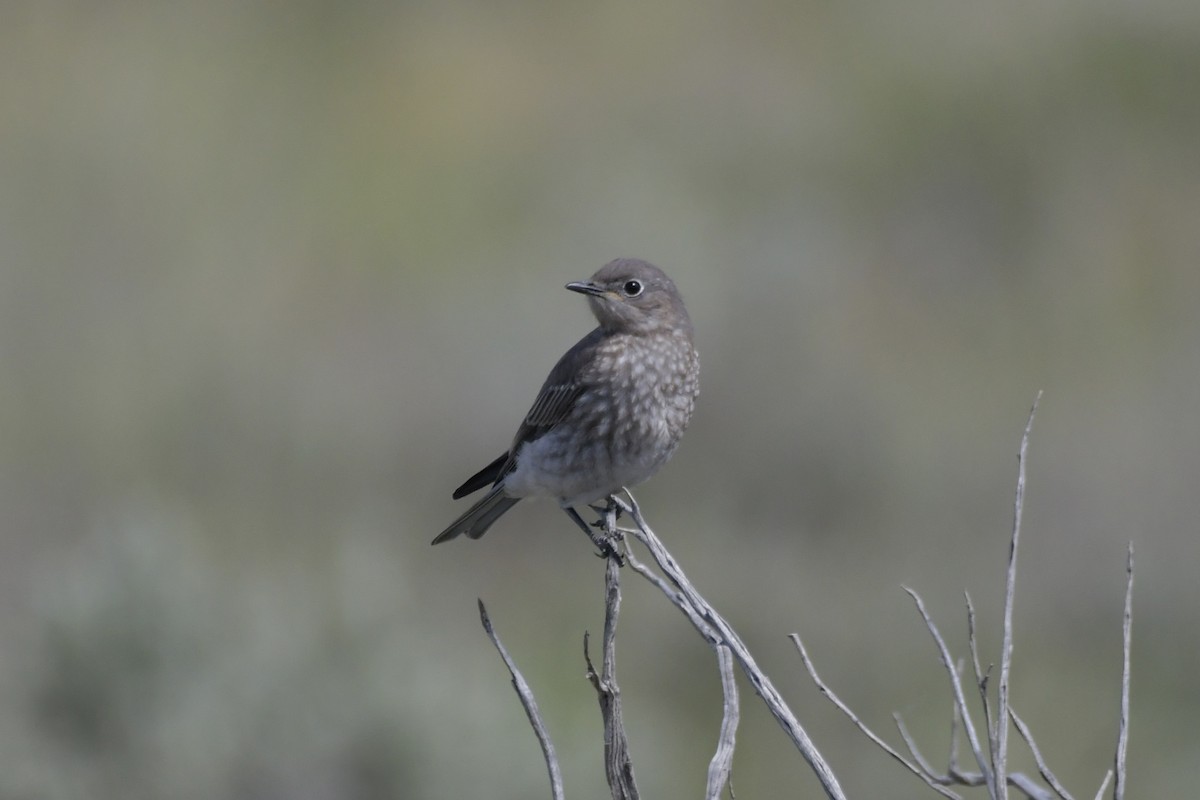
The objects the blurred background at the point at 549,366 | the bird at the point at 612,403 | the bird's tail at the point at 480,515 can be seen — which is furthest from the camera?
the blurred background at the point at 549,366

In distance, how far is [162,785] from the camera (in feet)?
26.8

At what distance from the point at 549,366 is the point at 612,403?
7474 millimetres

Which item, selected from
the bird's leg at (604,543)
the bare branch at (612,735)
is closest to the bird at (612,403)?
the bird's leg at (604,543)

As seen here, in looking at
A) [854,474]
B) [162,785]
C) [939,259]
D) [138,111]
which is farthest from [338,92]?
[162,785]

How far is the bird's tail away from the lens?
282 inches

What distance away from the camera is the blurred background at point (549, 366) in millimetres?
9078

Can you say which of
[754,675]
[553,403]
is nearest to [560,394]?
[553,403]

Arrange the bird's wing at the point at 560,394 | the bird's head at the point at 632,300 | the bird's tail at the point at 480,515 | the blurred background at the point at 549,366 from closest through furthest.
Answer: the bird's wing at the point at 560,394 → the bird's head at the point at 632,300 → the bird's tail at the point at 480,515 → the blurred background at the point at 549,366

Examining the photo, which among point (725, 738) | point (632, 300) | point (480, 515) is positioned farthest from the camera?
point (480, 515)

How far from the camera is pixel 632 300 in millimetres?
6836

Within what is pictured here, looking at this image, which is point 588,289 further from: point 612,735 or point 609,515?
point 612,735

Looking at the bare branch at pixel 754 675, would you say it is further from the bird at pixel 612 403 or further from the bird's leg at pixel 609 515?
the bird at pixel 612 403

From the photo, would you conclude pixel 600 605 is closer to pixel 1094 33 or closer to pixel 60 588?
pixel 60 588

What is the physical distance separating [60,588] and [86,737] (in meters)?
0.98
